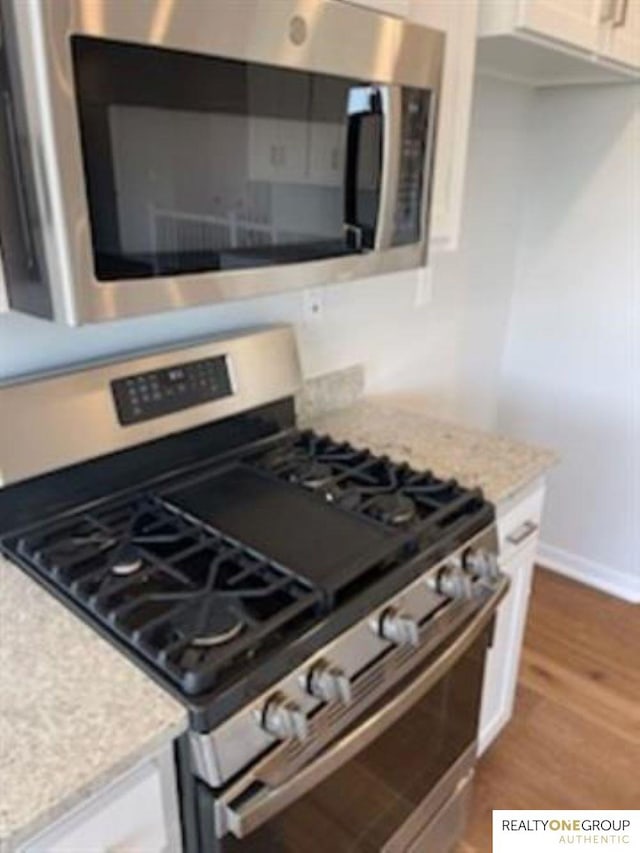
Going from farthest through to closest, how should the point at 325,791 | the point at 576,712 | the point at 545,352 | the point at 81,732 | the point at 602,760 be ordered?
the point at 545,352
the point at 576,712
the point at 602,760
the point at 325,791
the point at 81,732

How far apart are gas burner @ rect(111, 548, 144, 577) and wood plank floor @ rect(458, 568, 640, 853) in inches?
42.8

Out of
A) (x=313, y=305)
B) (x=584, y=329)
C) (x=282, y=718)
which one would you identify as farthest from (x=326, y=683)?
(x=584, y=329)

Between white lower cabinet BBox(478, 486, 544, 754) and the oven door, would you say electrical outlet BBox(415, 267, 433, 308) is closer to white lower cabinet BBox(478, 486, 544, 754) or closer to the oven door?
white lower cabinet BBox(478, 486, 544, 754)

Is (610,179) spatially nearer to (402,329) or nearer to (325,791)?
(402,329)

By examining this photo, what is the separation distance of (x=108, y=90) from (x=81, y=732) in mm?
699

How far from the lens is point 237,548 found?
3.36 ft

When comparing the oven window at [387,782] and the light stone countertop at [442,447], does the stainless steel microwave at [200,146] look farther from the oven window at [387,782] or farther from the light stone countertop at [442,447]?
the oven window at [387,782]

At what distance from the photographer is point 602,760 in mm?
1781

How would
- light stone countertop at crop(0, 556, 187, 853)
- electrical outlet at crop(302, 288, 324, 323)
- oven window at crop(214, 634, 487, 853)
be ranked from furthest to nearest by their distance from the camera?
electrical outlet at crop(302, 288, 324, 323), oven window at crop(214, 634, 487, 853), light stone countertop at crop(0, 556, 187, 853)

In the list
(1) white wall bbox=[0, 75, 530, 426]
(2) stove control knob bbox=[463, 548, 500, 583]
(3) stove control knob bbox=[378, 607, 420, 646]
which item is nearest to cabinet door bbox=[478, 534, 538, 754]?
(2) stove control knob bbox=[463, 548, 500, 583]

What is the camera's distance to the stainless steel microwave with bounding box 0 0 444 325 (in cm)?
75

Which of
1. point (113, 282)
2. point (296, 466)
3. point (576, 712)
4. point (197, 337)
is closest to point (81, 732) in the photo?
point (113, 282)

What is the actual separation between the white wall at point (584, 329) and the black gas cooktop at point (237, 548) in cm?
134

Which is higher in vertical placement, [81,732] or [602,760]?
[81,732]
